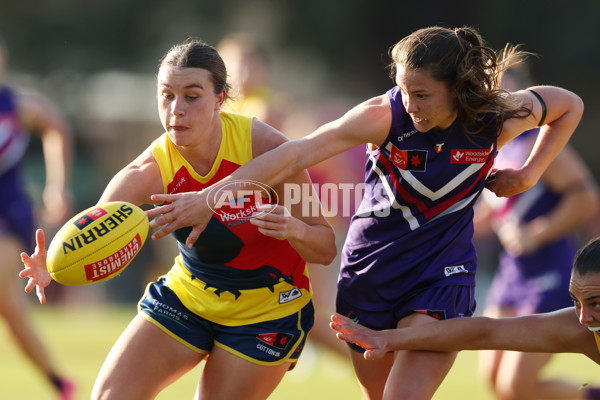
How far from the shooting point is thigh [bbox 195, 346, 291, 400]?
4.19 meters

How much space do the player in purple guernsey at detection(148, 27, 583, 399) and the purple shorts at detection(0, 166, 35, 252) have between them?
3.46 metres

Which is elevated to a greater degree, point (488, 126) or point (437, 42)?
point (437, 42)

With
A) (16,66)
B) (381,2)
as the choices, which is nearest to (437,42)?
(381,2)

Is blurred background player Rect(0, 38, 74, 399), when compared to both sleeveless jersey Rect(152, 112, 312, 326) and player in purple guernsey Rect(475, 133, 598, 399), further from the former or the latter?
player in purple guernsey Rect(475, 133, 598, 399)

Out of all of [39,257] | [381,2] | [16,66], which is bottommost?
[16,66]

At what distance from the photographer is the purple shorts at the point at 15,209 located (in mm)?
6938

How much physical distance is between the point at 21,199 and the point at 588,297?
487cm

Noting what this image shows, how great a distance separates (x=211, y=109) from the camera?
Answer: 4219mm

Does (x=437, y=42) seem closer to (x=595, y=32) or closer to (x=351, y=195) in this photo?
(x=351, y=195)

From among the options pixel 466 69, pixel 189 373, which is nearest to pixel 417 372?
pixel 466 69

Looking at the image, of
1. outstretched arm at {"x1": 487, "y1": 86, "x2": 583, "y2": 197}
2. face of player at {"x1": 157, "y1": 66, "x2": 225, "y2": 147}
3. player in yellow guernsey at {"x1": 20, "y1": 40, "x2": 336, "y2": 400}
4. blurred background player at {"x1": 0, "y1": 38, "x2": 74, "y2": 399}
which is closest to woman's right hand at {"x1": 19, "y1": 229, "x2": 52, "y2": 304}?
player in yellow guernsey at {"x1": 20, "y1": 40, "x2": 336, "y2": 400}

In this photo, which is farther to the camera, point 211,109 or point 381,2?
point 381,2

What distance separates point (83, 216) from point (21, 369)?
5879 mm

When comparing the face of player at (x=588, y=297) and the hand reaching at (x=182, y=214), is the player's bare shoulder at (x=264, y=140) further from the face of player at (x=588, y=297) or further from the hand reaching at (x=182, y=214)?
the face of player at (x=588, y=297)
